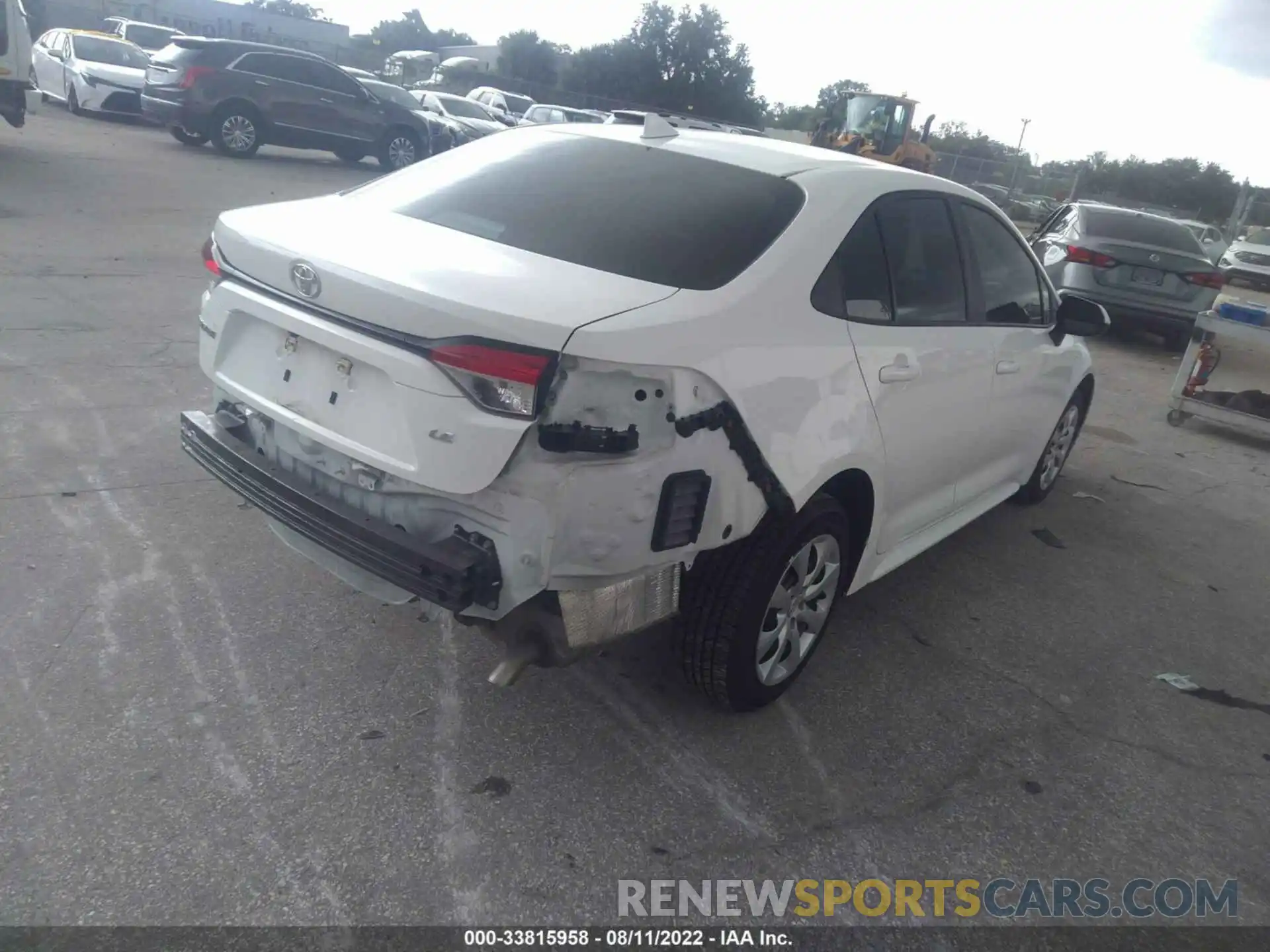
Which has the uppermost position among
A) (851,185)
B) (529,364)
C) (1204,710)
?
(851,185)

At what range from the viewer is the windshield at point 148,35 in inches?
987

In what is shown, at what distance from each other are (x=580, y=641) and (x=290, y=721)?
101 cm

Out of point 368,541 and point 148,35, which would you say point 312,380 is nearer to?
point 368,541

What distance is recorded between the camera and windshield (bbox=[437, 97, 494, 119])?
72.9 feet

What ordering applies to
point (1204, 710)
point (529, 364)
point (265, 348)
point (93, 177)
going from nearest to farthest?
point (529, 364) → point (265, 348) → point (1204, 710) → point (93, 177)

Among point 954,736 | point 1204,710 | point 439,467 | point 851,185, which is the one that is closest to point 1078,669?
point 1204,710

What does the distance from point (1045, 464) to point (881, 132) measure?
2061 centimetres

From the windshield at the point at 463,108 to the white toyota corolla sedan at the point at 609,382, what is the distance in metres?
19.9

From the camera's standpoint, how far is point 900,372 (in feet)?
11.0

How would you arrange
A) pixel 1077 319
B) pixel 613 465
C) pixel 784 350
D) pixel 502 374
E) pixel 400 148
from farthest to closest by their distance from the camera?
1. pixel 400 148
2. pixel 1077 319
3. pixel 784 350
4. pixel 613 465
5. pixel 502 374

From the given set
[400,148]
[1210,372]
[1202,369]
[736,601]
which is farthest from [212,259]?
[400,148]

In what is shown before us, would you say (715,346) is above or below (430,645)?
above

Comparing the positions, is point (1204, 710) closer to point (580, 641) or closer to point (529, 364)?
point (580, 641)

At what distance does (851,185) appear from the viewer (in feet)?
11.0
